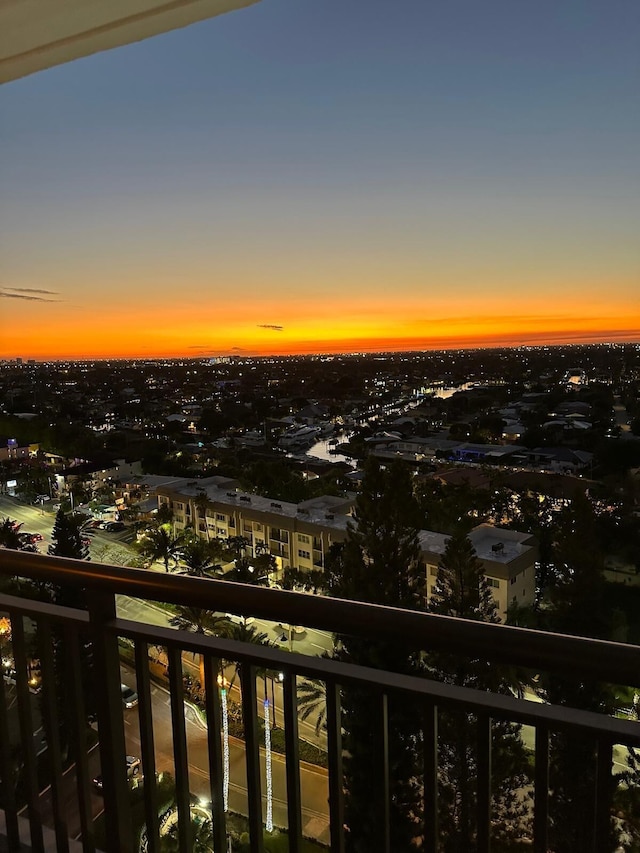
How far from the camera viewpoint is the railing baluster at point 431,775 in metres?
0.84

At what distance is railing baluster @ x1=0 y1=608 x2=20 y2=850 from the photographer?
1345 millimetres

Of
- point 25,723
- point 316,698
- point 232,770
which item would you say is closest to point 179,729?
point 25,723

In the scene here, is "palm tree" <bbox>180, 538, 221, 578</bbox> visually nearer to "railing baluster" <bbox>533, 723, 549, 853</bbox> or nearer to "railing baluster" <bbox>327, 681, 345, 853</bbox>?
"railing baluster" <bbox>327, 681, 345, 853</bbox>

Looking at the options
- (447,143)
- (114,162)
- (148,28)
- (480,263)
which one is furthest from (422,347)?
(148,28)

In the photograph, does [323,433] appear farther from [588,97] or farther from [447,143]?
[588,97]

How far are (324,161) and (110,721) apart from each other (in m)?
5.53

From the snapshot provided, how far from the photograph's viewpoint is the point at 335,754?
0.92 meters

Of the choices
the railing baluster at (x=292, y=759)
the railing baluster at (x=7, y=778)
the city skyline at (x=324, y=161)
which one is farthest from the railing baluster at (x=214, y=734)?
the city skyline at (x=324, y=161)

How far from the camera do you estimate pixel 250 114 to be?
391 centimetres

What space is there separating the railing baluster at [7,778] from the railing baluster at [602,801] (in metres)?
1.28

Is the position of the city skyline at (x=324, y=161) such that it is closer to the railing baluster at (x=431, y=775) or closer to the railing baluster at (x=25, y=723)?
the railing baluster at (x=25, y=723)

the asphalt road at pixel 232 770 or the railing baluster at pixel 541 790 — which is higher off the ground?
the railing baluster at pixel 541 790

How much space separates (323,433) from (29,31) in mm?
14326

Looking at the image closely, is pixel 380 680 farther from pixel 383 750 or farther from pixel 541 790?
pixel 541 790
